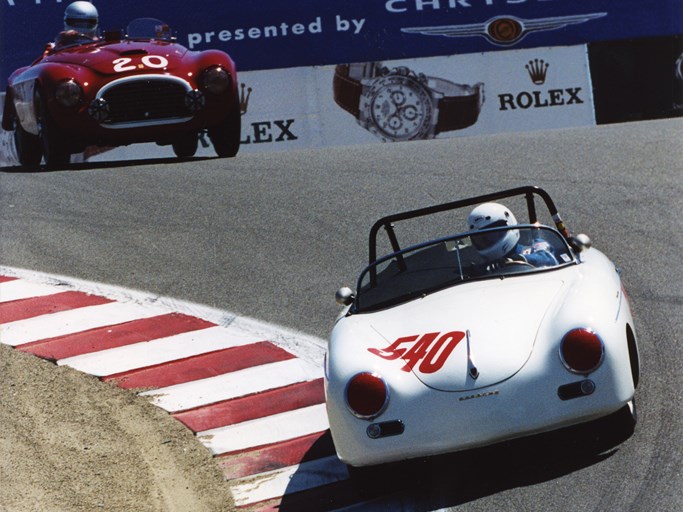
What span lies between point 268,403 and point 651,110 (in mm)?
7540

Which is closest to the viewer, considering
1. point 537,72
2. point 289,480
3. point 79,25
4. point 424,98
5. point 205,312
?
point 289,480

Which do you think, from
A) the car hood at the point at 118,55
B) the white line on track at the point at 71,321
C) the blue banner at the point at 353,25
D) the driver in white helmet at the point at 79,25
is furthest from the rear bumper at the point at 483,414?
the blue banner at the point at 353,25

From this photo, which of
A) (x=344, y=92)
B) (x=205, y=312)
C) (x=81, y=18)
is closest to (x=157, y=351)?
(x=205, y=312)

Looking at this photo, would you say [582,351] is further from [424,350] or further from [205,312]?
[205,312]

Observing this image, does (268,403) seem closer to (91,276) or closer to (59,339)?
(59,339)

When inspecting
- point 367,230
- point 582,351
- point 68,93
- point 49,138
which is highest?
point 68,93

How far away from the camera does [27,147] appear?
10.4m

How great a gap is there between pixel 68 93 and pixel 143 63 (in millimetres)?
684

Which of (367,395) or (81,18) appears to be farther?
(81,18)

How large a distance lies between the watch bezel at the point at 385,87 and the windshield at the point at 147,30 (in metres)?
2.53

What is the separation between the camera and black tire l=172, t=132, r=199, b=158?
10258mm

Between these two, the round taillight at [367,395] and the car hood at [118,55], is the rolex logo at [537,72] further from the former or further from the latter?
the round taillight at [367,395]

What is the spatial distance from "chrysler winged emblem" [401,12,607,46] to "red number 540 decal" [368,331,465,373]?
299 inches

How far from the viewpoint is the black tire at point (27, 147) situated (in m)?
10.3
